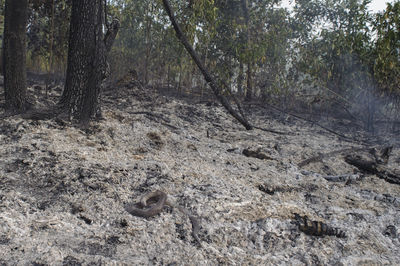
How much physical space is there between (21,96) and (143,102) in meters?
3.49

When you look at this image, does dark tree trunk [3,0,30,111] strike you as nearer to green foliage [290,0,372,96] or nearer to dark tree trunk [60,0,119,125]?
dark tree trunk [60,0,119,125]

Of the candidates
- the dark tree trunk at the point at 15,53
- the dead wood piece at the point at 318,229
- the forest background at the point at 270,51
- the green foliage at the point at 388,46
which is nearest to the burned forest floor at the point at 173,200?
the dead wood piece at the point at 318,229

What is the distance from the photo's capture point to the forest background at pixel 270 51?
7887 millimetres

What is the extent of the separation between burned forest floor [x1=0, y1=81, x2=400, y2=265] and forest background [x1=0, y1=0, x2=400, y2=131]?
305cm

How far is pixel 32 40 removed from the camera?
9688 millimetres

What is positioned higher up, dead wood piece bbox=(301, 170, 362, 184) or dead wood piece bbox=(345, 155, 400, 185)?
dead wood piece bbox=(345, 155, 400, 185)

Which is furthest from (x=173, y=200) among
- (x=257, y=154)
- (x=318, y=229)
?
(x=257, y=154)

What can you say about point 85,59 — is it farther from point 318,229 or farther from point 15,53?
point 318,229

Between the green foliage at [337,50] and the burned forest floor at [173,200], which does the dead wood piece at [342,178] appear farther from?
the green foliage at [337,50]

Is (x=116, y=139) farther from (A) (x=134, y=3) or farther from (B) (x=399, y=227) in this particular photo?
(A) (x=134, y=3)

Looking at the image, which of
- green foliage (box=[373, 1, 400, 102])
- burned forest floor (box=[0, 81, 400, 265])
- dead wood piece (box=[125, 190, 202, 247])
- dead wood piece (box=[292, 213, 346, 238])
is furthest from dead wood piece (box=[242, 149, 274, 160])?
green foliage (box=[373, 1, 400, 102])

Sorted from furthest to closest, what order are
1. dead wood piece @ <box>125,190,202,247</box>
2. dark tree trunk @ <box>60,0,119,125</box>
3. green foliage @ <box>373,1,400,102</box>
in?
1. green foliage @ <box>373,1,400,102</box>
2. dark tree trunk @ <box>60,0,119,125</box>
3. dead wood piece @ <box>125,190,202,247</box>

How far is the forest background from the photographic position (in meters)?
7.89

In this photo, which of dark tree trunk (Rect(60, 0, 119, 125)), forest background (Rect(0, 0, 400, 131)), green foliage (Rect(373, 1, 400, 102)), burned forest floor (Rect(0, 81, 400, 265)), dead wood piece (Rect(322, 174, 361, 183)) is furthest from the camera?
forest background (Rect(0, 0, 400, 131))
